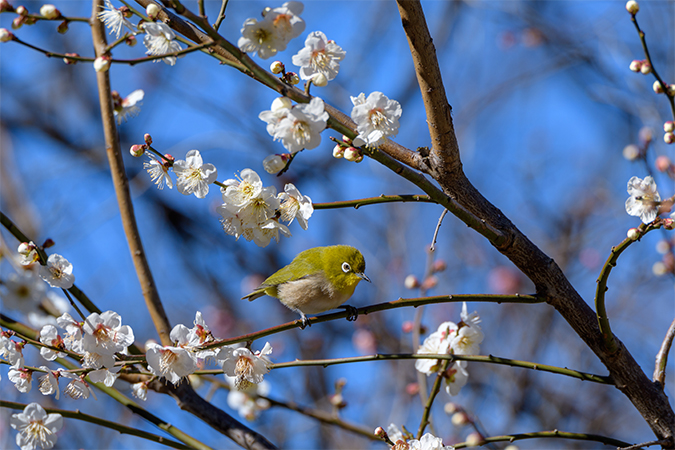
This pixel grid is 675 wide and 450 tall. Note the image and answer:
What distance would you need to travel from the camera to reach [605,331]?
1.92 metres

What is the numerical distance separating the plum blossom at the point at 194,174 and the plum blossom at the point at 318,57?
45 cm

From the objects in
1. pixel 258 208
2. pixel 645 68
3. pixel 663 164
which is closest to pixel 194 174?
pixel 258 208

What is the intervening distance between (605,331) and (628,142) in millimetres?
7739

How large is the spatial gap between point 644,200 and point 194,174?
1554mm

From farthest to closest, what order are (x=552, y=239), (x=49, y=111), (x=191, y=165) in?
(x=49, y=111)
(x=552, y=239)
(x=191, y=165)

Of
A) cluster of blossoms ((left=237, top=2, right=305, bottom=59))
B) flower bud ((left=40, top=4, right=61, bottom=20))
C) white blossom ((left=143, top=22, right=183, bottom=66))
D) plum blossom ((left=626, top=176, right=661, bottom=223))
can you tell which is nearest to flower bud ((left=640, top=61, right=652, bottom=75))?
plum blossom ((left=626, top=176, right=661, bottom=223))

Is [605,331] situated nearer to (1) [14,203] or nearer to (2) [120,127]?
(1) [14,203]

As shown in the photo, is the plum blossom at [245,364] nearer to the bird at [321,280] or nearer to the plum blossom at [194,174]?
the plum blossom at [194,174]

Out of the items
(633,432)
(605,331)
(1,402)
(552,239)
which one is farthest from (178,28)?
(633,432)

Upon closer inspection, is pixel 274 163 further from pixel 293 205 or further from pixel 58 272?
pixel 58 272

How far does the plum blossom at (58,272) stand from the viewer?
2023 mm

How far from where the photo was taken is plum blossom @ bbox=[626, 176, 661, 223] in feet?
6.25

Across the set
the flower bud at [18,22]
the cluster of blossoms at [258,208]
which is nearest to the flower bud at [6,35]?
the flower bud at [18,22]

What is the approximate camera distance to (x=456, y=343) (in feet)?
8.45
